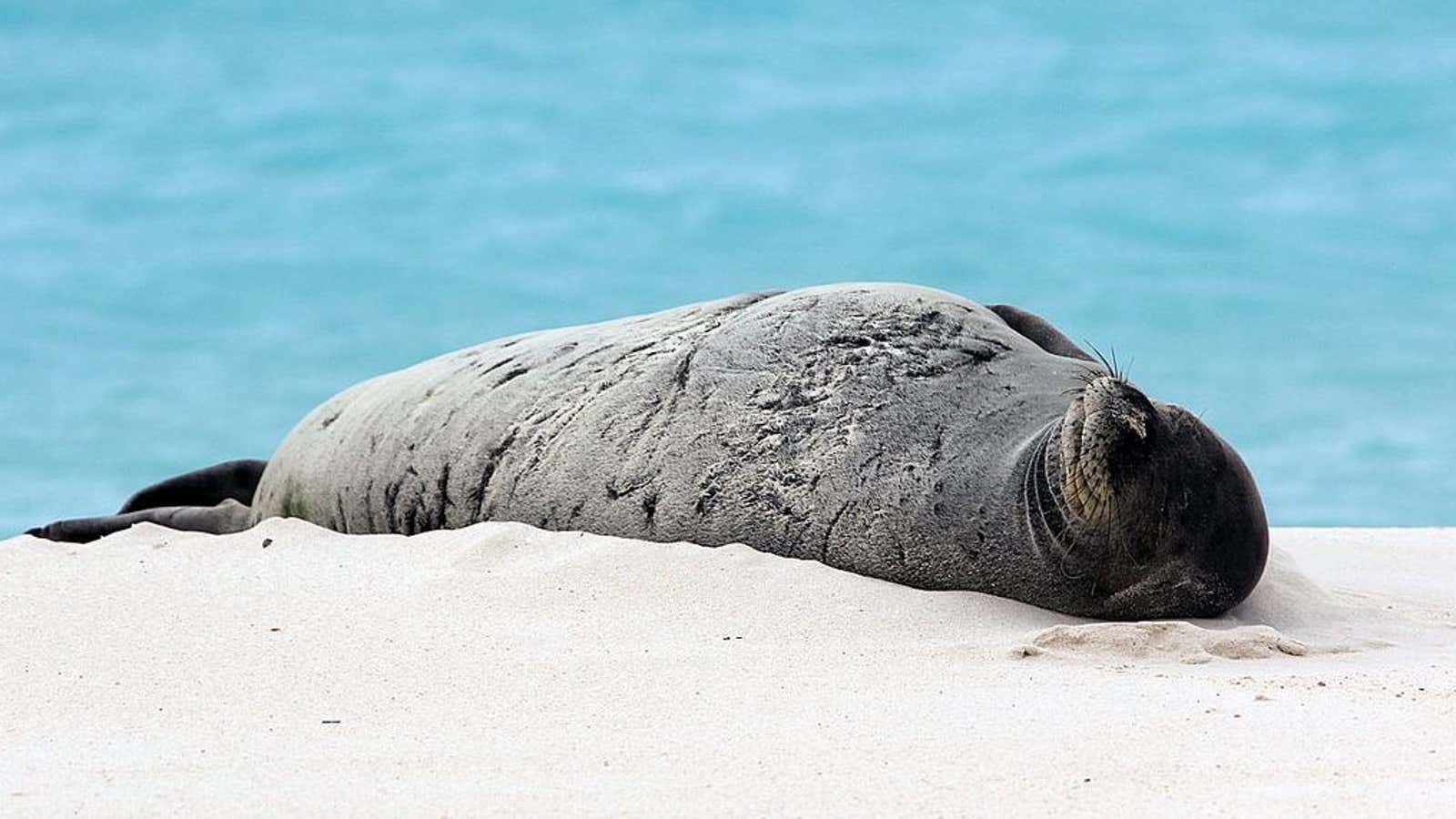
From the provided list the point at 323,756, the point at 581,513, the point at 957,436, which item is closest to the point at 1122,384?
the point at 957,436

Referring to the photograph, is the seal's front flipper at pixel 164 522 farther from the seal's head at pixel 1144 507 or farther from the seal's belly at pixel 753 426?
the seal's head at pixel 1144 507

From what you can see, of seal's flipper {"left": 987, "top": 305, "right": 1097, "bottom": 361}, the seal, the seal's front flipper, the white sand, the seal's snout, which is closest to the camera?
the white sand

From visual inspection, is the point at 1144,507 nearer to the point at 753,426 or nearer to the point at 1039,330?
the point at 753,426

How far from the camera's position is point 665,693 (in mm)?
3402

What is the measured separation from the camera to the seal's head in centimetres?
430

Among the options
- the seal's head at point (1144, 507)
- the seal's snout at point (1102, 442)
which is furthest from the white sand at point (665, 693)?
the seal's snout at point (1102, 442)

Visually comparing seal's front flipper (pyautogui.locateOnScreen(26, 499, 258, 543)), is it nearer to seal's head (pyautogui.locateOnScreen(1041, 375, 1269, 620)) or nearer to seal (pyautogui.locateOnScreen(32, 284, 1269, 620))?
seal (pyautogui.locateOnScreen(32, 284, 1269, 620))

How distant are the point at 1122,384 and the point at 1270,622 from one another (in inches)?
44.0

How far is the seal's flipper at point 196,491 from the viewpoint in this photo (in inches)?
337

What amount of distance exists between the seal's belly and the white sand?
0.25m

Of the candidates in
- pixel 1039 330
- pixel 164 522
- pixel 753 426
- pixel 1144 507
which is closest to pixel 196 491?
pixel 164 522

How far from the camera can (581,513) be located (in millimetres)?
5488

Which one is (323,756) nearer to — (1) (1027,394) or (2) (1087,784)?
(2) (1087,784)

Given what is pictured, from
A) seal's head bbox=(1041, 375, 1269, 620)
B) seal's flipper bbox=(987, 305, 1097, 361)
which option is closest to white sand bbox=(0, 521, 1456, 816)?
seal's head bbox=(1041, 375, 1269, 620)
